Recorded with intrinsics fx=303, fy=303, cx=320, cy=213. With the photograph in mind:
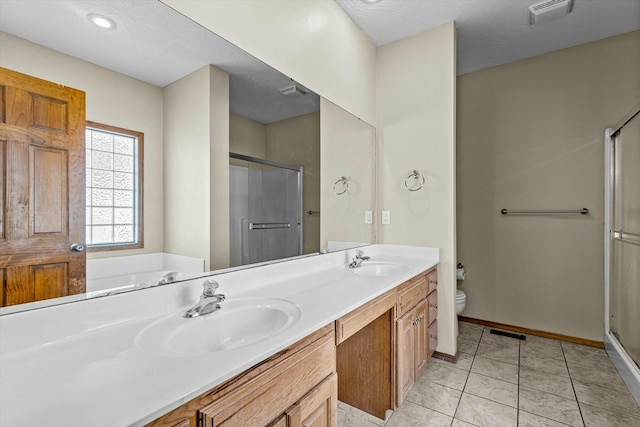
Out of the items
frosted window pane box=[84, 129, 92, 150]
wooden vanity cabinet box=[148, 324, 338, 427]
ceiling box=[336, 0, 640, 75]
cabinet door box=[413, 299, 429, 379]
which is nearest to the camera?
wooden vanity cabinet box=[148, 324, 338, 427]

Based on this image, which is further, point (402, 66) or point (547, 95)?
point (547, 95)

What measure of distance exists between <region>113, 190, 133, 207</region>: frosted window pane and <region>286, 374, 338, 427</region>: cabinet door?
2.69 feet

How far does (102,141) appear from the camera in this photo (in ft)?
3.03

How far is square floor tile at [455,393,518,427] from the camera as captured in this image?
1.63 m

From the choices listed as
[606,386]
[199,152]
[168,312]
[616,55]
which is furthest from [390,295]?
[616,55]

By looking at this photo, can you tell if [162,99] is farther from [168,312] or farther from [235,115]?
[168,312]

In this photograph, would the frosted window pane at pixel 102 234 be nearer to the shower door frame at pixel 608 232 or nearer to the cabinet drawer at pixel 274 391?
the cabinet drawer at pixel 274 391

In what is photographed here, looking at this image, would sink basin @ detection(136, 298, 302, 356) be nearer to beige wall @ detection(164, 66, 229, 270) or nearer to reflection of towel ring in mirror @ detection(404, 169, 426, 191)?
beige wall @ detection(164, 66, 229, 270)

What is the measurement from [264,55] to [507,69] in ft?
8.41

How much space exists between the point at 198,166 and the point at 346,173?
1263 mm

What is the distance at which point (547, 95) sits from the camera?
2.74 m

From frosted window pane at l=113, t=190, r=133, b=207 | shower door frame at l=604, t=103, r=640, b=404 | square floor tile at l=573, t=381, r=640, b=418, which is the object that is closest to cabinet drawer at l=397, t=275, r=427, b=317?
square floor tile at l=573, t=381, r=640, b=418

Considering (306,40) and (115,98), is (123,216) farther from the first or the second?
(306,40)

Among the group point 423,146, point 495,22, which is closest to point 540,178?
point 423,146
